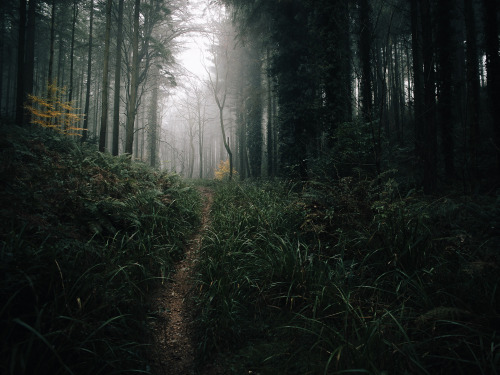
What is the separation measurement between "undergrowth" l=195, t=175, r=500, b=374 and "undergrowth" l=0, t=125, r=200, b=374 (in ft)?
2.70

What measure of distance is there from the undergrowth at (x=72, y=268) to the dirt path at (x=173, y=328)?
0.50ft

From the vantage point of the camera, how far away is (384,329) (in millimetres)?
1800

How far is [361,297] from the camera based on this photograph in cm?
241

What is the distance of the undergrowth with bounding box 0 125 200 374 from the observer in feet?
5.14

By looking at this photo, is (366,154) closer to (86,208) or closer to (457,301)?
(457,301)

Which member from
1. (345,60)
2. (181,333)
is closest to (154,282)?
(181,333)

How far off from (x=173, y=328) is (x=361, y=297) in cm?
226

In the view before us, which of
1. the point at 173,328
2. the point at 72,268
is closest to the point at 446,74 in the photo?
the point at 173,328

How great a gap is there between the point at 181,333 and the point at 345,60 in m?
10.3

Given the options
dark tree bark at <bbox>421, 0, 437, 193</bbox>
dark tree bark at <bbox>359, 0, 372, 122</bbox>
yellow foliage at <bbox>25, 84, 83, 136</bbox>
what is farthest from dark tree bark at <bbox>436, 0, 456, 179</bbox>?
yellow foliage at <bbox>25, 84, 83, 136</bbox>

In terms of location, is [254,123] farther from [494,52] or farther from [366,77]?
[494,52]

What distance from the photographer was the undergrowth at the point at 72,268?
1.57 meters

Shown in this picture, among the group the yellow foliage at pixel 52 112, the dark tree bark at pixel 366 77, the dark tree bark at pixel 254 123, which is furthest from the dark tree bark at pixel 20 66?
the dark tree bark at pixel 366 77

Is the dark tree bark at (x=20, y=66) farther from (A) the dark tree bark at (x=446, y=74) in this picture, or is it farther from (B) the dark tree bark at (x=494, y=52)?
(A) the dark tree bark at (x=446, y=74)
